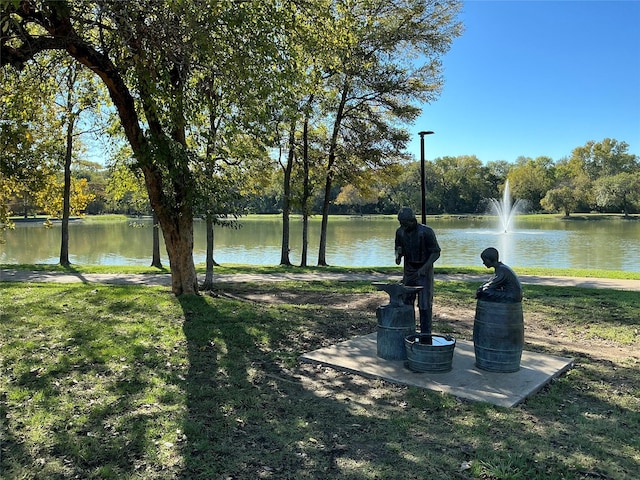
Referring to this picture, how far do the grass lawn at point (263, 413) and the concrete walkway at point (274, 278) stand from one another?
5.57 meters

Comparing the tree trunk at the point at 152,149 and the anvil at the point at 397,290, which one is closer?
the anvil at the point at 397,290

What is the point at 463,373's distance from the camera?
515 cm

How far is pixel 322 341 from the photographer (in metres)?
6.64

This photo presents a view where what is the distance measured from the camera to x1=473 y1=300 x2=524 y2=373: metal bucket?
16.4 ft

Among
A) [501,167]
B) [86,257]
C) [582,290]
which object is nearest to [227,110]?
[582,290]

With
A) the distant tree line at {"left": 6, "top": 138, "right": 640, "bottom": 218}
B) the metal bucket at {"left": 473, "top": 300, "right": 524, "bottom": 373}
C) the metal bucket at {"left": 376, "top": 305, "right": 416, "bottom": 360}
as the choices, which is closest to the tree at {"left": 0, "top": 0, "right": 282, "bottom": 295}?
the metal bucket at {"left": 376, "top": 305, "right": 416, "bottom": 360}

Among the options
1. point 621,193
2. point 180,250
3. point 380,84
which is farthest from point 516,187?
point 180,250

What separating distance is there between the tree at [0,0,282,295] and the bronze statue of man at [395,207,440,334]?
3.01m

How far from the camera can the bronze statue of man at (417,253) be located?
18.1 ft

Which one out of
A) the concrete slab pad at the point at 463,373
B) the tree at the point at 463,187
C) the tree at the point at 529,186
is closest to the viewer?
the concrete slab pad at the point at 463,373

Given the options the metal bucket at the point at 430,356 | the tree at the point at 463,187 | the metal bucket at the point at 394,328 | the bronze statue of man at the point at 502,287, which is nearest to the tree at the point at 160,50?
the metal bucket at the point at 394,328

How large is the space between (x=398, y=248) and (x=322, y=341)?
1.78m

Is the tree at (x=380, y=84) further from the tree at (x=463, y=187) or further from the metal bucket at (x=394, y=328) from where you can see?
the tree at (x=463, y=187)

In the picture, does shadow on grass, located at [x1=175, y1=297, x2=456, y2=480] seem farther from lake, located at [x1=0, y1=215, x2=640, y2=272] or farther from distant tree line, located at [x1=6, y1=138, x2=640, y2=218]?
distant tree line, located at [x1=6, y1=138, x2=640, y2=218]
